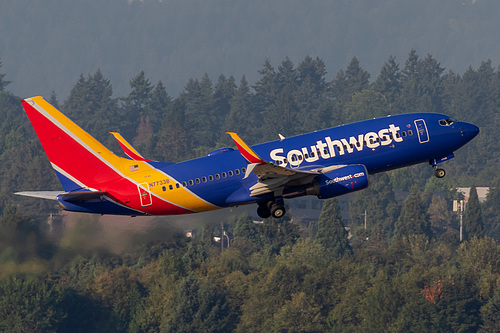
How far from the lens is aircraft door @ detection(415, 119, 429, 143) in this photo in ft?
247

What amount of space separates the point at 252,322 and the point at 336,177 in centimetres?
10858

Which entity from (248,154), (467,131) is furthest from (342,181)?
(467,131)

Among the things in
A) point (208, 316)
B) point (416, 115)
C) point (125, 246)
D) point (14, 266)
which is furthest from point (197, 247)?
point (416, 115)

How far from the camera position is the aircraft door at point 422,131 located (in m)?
75.4

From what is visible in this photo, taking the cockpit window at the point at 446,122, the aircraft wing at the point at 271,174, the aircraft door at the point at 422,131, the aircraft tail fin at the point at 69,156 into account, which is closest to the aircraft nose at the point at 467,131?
the cockpit window at the point at 446,122

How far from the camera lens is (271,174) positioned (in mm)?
69875

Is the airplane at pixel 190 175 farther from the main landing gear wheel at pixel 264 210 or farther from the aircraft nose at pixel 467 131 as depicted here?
the aircraft nose at pixel 467 131

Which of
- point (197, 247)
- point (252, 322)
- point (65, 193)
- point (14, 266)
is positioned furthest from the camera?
point (197, 247)

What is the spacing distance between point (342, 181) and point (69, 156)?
726 inches

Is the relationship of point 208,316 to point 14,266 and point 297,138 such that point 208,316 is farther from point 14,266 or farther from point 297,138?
point 297,138

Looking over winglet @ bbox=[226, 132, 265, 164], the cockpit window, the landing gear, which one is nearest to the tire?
the landing gear

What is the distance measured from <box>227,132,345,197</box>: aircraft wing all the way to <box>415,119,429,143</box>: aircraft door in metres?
7.09

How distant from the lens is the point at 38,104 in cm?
7162

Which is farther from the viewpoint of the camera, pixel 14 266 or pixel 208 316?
pixel 208 316
